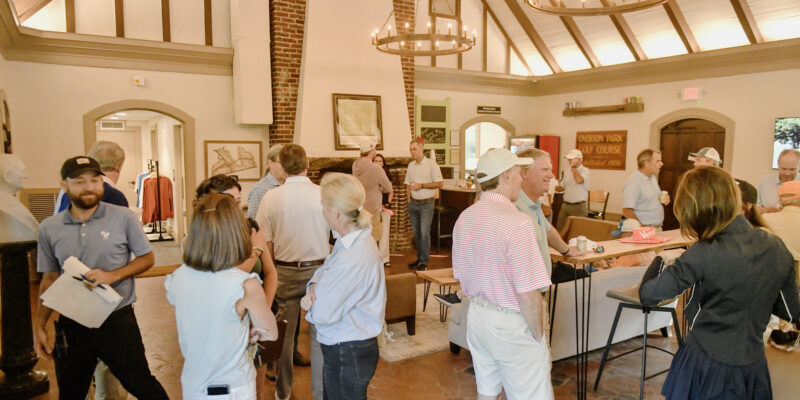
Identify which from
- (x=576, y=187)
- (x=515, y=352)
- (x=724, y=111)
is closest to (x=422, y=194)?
(x=576, y=187)

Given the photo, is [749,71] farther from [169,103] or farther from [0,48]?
[0,48]

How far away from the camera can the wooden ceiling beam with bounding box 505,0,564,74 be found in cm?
1041

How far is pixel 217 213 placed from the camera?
1.86 meters

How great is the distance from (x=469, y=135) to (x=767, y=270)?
14875mm

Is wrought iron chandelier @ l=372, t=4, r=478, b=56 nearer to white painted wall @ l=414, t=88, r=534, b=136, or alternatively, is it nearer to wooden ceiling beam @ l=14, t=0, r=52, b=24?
white painted wall @ l=414, t=88, r=534, b=136

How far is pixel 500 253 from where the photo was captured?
222cm

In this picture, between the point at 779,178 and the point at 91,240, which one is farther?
the point at 779,178

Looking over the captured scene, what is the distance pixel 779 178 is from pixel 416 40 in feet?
13.4

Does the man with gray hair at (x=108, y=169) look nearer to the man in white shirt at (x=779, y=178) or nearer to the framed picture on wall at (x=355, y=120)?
the man in white shirt at (x=779, y=178)

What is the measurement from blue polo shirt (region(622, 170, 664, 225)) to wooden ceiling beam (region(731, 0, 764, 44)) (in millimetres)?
4430

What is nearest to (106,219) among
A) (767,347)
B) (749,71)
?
(767,347)

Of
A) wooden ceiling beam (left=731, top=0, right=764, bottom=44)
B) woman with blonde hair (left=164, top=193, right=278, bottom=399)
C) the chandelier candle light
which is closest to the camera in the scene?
woman with blonde hair (left=164, top=193, right=278, bottom=399)

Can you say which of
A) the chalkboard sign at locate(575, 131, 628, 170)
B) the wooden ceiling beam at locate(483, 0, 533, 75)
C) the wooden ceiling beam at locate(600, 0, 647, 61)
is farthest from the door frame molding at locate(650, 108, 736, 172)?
the wooden ceiling beam at locate(483, 0, 533, 75)

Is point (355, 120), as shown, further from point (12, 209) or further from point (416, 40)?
point (12, 209)
